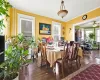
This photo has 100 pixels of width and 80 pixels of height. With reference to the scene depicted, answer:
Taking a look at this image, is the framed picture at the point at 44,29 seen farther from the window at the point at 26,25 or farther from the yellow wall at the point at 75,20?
the yellow wall at the point at 75,20

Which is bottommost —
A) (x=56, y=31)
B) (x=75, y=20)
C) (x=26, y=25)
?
(x=56, y=31)

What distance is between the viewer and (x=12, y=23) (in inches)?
161

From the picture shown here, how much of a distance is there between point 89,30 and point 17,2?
868 centimetres

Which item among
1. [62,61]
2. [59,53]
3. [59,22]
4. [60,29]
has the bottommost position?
[62,61]

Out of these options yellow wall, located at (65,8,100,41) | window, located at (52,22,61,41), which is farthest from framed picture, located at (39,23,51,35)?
yellow wall, located at (65,8,100,41)

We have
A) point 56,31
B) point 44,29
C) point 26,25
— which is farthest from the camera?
point 56,31

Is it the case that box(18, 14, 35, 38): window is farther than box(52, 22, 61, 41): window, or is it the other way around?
box(52, 22, 61, 41): window

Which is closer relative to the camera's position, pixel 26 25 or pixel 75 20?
pixel 26 25

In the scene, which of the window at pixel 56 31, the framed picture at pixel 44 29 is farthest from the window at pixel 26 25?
the window at pixel 56 31

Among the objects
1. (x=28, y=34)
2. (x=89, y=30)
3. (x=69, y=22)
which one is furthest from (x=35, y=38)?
(x=89, y=30)

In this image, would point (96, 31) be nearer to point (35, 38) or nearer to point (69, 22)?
point (69, 22)

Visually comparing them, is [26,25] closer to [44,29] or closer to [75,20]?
[44,29]

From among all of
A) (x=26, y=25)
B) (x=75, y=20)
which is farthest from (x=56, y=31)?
(x=26, y=25)

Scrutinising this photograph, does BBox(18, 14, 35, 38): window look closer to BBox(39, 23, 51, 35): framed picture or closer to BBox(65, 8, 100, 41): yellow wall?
BBox(39, 23, 51, 35): framed picture
